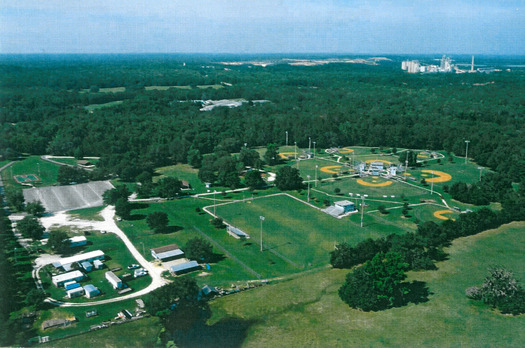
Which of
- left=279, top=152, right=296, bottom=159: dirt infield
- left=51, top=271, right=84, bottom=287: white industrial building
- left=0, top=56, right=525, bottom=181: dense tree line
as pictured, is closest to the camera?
left=51, top=271, right=84, bottom=287: white industrial building

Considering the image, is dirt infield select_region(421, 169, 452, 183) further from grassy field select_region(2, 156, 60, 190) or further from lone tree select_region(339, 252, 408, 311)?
grassy field select_region(2, 156, 60, 190)

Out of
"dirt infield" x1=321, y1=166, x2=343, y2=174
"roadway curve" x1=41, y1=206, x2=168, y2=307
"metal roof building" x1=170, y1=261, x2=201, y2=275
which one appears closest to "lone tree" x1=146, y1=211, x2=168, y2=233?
"roadway curve" x1=41, y1=206, x2=168, y2=307

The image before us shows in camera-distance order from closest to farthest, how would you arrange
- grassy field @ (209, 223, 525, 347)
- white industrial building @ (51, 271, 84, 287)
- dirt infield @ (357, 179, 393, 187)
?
grassy field @ (209, 223, 525, 347) → white industrial building @ (51, 271, 84, 287) → dirt infield @ (357, 179, 393, 187)

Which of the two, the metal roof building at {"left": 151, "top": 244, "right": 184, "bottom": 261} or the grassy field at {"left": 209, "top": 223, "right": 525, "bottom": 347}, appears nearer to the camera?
the grassy field at {"left": 209, "top": 223, "right": 525, "bottom": 347}

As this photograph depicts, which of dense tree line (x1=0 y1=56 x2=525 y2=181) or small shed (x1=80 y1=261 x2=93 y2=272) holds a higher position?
dense tree line (x1=0 y1=56 x2=525 y2=181)

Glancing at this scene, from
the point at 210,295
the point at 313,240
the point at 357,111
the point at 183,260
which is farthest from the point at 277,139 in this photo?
the point at 210,295

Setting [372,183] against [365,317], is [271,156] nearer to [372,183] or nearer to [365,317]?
[372,183]

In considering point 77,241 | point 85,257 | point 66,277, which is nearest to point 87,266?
point 85,257
